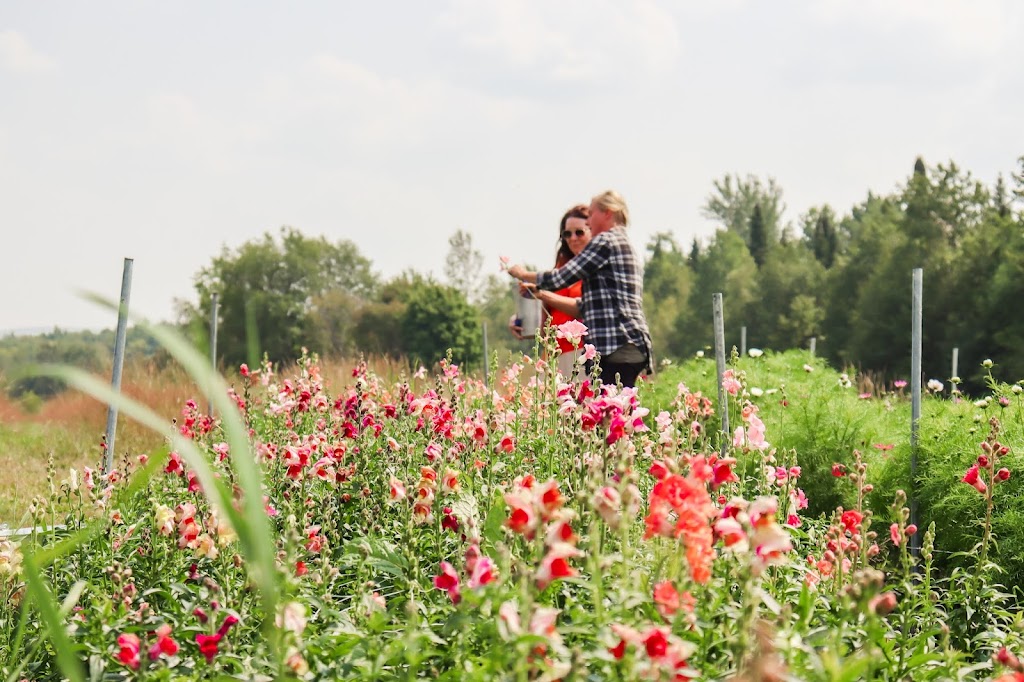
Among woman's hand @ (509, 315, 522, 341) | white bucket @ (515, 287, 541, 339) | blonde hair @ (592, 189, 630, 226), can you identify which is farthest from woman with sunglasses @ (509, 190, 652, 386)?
white bucket @ (515, 287, 541, 339)

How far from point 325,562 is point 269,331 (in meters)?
51.3

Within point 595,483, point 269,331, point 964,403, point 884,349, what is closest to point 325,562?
point 595,483

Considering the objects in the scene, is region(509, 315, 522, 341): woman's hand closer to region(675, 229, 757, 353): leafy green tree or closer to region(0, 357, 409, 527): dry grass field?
region(0, 357, 409, 527): dry grass field

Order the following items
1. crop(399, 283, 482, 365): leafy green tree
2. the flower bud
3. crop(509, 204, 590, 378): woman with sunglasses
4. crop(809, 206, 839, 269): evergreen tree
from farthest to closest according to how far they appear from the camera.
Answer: crop(809, 206, 839, 269): evergreen tree, crop(399, 283, 482, 365): leafy green tree, crop(509, 204, 590, 378): woman with sunglasses, the flower bud

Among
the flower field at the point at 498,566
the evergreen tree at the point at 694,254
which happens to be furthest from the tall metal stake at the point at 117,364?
the evergreen tree at the point at 694,254

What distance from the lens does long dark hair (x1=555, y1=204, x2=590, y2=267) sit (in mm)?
5637

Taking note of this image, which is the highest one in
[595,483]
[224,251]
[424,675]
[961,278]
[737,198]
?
[737,198]

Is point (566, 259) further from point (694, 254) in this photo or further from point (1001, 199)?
point (694, 254)

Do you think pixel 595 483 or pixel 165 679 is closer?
pixel 165 679

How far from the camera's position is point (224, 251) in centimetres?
5603

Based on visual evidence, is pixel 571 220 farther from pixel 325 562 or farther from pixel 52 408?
pixel 52 408

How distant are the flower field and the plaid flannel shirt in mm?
667

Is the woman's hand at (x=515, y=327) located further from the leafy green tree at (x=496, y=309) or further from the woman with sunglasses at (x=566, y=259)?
the leafy green tree at (x=496, y=309)

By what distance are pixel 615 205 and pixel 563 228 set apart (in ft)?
1.83
